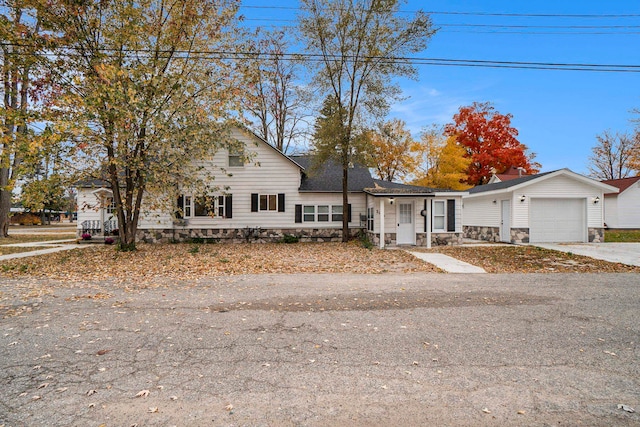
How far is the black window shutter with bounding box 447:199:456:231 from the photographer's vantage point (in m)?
16.7

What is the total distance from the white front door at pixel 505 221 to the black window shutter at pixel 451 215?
2835 millimetres

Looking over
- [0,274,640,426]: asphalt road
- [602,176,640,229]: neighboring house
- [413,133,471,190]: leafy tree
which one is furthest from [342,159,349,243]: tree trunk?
[602,176,640,229]: neighboring house

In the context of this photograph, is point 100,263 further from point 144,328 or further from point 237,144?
point 144,328

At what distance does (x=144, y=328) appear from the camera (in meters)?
4.65

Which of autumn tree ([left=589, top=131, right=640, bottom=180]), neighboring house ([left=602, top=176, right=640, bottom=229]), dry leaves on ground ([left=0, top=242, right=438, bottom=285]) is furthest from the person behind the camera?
autumn tree ([left=589, top=131, right=640, bottom=180])

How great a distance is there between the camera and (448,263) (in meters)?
11.0

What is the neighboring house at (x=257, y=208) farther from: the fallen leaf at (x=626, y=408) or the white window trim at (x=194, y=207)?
the fallen leaf at (x=626, y=408)

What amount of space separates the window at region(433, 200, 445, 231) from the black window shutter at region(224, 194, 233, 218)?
10.2 meters

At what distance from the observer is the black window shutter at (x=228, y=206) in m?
18.2

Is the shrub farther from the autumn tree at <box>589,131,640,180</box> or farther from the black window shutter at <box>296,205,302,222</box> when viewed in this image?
the autumn tree at <box>589,131,640,180</box>

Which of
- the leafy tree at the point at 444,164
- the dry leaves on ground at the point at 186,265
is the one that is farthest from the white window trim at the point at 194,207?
the leafy tree at the point at 444,164

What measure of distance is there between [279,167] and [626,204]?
78.1 feet

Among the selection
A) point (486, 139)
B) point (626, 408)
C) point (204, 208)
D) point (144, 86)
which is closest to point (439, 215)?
point (204, 208)

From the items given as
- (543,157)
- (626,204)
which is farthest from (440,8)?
(543,157)
